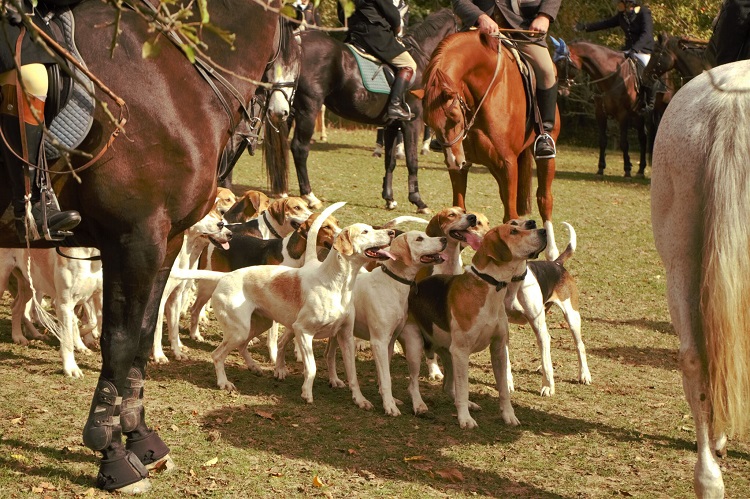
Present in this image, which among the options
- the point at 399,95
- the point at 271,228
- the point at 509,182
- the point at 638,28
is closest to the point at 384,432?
the point at 271,228

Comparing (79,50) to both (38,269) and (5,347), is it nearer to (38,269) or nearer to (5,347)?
(38,269)

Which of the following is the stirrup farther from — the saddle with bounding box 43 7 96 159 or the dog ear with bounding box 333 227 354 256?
the saddle with bounding box 43 7 96 159

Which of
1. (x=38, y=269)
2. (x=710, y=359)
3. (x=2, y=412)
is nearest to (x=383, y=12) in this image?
(x=38, y=269)

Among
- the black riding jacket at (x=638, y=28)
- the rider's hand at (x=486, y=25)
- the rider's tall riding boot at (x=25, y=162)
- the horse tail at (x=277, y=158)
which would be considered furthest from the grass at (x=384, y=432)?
the black riding jacket at (x=638, y=28)

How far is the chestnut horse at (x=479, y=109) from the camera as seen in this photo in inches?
339

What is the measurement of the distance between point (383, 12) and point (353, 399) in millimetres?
8247

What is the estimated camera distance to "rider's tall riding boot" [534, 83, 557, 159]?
9.43 m

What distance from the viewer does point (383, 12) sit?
46.3 ft

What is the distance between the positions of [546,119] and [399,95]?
544 centimetres

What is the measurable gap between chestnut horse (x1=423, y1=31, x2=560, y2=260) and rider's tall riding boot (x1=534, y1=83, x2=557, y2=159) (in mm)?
114

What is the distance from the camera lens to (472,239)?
7410mm

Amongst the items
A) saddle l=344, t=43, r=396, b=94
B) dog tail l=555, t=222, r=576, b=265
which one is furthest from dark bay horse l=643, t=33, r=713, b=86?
dog tail l=555, t=222, r=576, b=265

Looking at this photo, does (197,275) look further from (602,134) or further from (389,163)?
(602,134)

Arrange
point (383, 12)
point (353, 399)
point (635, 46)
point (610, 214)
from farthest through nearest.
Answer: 1. point (635, 46)
2. point (610, 214)
3. point (383, 12)
4. point (353, 399)
